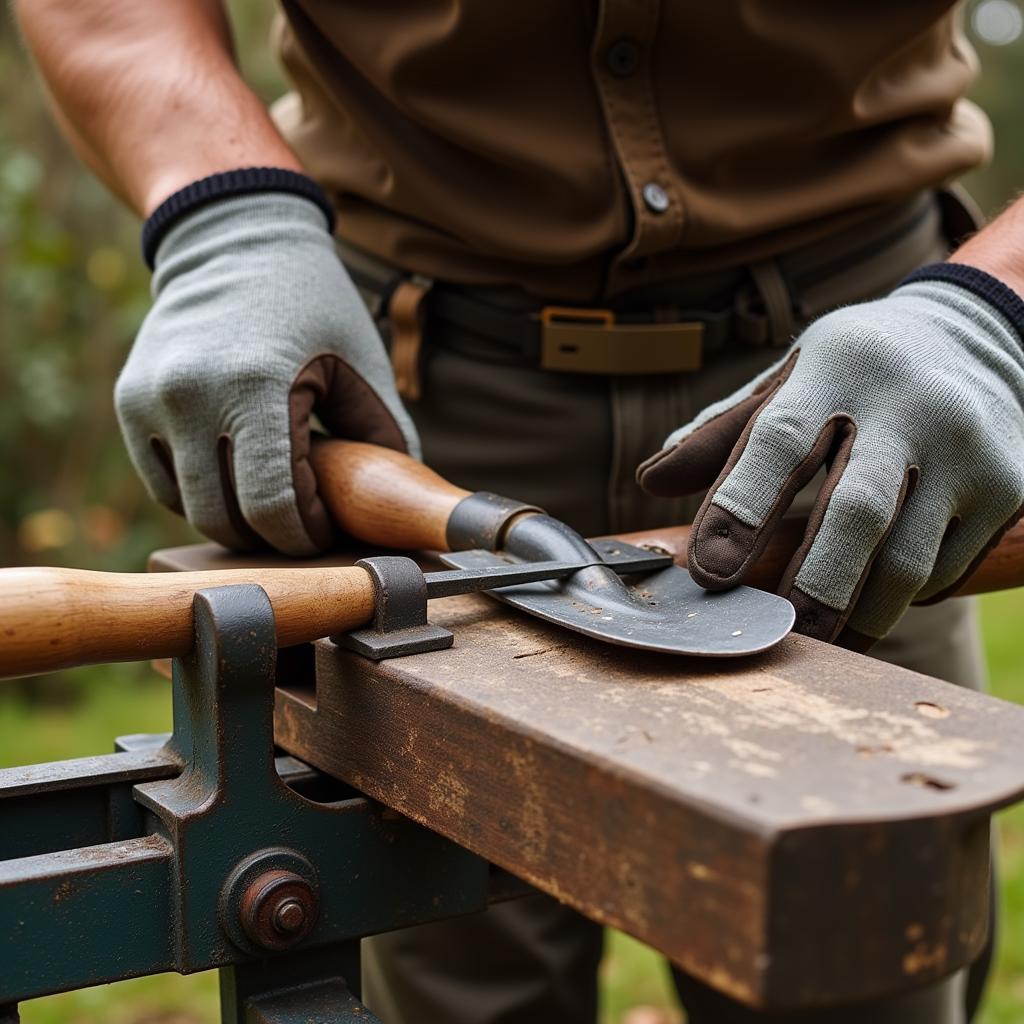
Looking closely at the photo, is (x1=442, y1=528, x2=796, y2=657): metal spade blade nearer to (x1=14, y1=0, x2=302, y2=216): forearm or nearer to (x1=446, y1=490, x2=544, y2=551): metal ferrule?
(x1=446, y1=490, x2=544, y2=551): metal ferrule

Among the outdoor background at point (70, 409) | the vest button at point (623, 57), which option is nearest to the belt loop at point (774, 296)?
the vest button at point (623, 57)

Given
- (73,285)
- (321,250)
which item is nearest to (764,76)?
(321,250)

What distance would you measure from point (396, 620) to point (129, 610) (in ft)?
0.68

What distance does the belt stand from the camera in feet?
5.99

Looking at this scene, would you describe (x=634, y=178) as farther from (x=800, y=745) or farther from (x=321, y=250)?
(x=800, y=745)

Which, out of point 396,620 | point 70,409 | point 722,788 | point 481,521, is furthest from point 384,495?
point 70,409

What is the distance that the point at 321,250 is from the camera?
1584mm

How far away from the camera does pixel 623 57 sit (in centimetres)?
170

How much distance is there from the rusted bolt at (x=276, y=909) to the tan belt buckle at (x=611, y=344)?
38.4 inches

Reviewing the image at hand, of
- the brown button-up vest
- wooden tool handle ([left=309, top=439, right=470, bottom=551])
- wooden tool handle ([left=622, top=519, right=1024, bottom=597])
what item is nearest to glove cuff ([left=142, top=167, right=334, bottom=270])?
the brown button-up vest

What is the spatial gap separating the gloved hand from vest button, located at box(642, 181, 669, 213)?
50cm

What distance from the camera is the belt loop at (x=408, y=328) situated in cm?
188

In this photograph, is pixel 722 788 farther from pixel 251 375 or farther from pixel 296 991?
pixel 251 375

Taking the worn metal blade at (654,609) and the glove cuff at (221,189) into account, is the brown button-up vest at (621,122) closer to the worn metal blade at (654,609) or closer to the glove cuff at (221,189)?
the glove cuff at (221,189)
